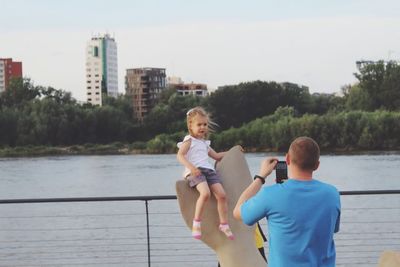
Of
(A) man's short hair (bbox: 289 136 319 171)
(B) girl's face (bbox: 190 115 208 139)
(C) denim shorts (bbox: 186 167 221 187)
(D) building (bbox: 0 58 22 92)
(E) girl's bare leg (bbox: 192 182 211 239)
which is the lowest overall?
(E) girl's bare leg (bbox: 192 182 211 239)

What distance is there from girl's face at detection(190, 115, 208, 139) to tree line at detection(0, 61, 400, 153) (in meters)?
46.2

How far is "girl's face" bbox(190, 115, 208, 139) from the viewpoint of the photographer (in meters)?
4.41

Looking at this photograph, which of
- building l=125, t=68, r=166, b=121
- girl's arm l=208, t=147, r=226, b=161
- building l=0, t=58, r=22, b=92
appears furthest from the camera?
building l=0, t=58, r=22, b=92

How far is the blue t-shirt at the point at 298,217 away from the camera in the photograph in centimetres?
291

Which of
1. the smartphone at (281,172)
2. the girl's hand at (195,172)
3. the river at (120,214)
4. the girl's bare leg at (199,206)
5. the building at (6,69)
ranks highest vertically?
the building at (6,69)

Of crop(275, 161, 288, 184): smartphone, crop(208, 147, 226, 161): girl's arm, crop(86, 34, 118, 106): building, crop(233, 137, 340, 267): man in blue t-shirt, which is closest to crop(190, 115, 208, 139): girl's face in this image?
crop(208, 147, 226, 161): girl's arm

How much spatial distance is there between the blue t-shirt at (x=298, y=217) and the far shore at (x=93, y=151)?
1882 inches

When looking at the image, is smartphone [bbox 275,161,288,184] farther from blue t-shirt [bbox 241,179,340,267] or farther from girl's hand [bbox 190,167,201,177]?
girl's hand [bbox 190,167,201,177]

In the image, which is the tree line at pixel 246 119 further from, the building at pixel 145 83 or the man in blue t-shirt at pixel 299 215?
the man in blue t-shirt at pixel 299 215

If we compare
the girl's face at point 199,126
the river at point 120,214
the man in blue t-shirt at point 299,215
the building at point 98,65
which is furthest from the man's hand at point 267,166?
the building at point 98,65

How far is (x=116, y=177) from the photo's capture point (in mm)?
37844

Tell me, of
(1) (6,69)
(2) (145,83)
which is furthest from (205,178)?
(1) (6,69)

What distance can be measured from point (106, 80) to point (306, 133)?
333 feet

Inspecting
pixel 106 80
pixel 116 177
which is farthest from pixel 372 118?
pixel 106 80
